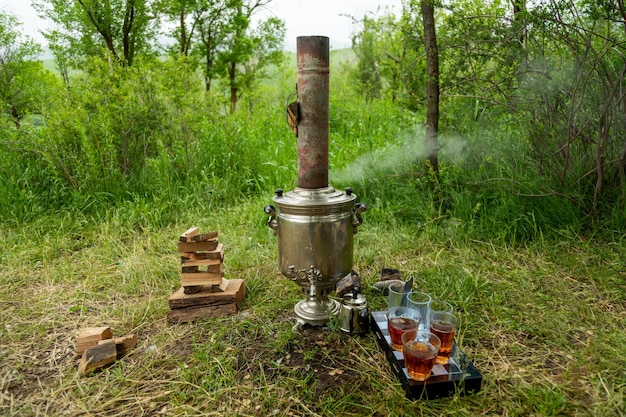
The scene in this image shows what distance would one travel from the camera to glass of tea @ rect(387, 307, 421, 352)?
190 centimetres

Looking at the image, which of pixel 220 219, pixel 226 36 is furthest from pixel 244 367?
pixel 226 36

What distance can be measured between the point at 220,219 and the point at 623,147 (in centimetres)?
345

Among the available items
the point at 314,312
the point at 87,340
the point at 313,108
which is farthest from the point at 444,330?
the point at 87,340

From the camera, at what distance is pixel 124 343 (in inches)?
86.7

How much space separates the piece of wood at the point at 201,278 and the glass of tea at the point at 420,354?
4.06 feet

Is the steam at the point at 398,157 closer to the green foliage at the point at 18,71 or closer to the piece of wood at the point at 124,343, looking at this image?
the piece of wood at the point at 124,343

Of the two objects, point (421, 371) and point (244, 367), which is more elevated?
point (421, 371)

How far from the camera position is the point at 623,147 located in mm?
3135

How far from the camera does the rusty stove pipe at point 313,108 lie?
7.04 feet

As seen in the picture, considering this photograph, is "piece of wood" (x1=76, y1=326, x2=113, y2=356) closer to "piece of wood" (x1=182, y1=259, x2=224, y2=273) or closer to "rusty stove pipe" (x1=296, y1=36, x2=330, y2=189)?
"piece of wood" (x1=182, y1=259, x2=224, y2=273)

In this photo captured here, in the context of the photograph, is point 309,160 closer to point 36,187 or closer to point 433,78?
point 433,78

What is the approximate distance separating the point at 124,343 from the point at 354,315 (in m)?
1.24

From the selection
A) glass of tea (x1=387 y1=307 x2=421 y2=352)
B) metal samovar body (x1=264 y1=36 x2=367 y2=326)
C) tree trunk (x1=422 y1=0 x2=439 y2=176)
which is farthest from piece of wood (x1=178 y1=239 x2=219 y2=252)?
tree trunk (x1=422 y1=0 x2=439 y2=176)

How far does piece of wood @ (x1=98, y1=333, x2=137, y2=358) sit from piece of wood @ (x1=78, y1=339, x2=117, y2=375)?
0.04 meters
